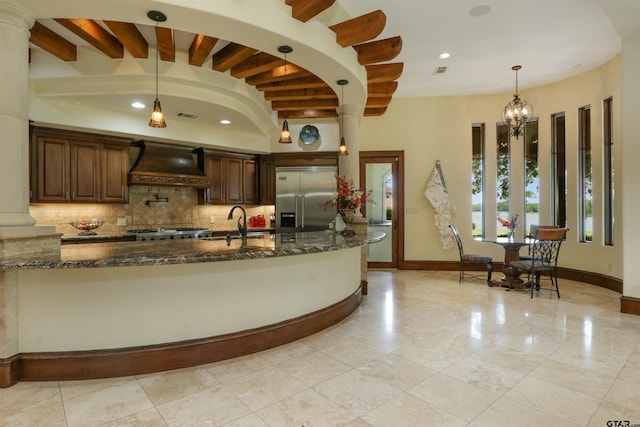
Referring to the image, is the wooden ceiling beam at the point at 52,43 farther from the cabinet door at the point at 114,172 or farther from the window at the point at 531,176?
the window at the point at 531,176

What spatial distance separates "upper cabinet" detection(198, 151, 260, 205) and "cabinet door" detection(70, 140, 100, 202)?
1620 millimetres

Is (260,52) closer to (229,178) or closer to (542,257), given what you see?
(229,178)

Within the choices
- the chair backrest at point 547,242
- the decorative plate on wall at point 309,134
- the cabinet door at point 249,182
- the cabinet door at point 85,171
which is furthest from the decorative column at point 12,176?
the chair backrest at point 547,242

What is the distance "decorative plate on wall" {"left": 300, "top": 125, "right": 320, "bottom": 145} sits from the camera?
21.7ft

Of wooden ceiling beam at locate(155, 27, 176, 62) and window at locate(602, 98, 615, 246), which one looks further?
window at locate(602, 98, 615, 246)

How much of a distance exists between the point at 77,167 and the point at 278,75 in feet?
10.3

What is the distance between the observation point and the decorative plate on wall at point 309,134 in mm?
6622

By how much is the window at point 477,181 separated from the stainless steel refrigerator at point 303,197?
9.11ft

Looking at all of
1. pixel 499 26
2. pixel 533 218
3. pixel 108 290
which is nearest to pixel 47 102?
pixel 108 290

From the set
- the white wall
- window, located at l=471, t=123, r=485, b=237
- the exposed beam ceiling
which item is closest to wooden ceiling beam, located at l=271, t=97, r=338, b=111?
the exposed beam ceiling

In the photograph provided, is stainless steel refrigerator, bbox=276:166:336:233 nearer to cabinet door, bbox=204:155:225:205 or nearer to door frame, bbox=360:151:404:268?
door frame, bbox=360:151:404:268

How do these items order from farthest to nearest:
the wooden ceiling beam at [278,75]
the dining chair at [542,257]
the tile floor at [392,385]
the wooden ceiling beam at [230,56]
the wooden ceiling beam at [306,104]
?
the wooden ceiling beam at [306,104] → the dining chair at [542,257] → the wooden ceiling beam at [278,75] → the wooden ceiling beam at [230,56] → the tile floor at [392,385]

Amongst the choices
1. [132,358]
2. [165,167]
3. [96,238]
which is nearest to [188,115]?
[165,167]

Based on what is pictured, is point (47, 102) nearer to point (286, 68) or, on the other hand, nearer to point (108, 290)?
point (286, 68)
